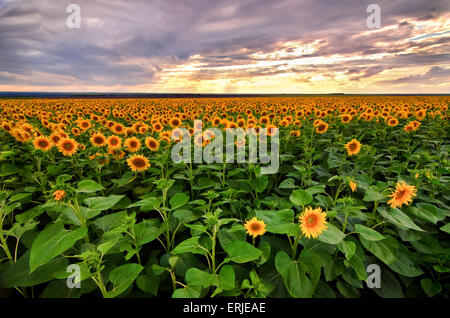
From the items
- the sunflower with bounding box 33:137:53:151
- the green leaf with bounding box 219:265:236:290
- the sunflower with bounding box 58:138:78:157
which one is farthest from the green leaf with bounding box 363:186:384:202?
the sunflower with bounding box 33:137:53:151

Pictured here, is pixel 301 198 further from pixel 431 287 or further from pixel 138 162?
pixel 138 162

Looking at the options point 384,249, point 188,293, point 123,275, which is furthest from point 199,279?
point 384,249

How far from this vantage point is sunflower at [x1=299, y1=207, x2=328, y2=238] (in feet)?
5.06

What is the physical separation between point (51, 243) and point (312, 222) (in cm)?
183

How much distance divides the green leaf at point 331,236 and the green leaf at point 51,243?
167 cm

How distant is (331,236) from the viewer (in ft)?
5.00

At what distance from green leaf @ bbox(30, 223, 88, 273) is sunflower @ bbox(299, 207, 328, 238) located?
155 cm

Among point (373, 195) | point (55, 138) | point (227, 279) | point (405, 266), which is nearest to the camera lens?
point (227, 279)

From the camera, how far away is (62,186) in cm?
154

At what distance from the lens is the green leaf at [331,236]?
4.81 ft

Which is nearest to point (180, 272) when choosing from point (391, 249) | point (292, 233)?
point (292, 233)

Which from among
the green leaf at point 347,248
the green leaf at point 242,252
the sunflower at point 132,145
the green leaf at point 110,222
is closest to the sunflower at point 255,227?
the green leaf at point 242,252
